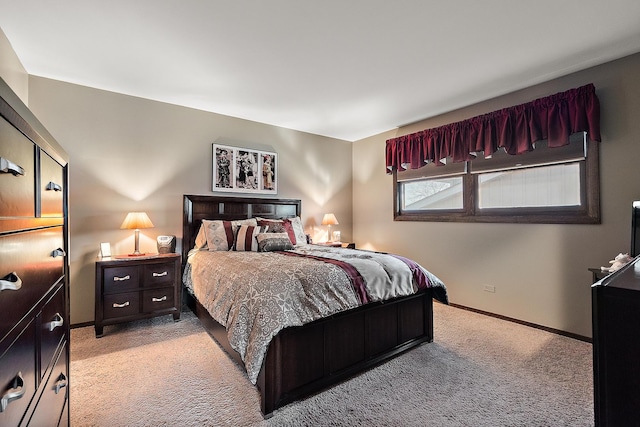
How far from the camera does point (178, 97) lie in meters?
3.54

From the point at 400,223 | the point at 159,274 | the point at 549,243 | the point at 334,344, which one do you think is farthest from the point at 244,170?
Answer: the point at 549,243

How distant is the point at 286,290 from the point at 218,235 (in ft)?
6.00

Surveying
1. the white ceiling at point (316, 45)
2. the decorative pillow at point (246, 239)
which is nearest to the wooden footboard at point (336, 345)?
the decorative pillow at point (246, 239)

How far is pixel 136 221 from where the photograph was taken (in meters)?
3.19

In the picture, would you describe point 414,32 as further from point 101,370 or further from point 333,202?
point 101,370

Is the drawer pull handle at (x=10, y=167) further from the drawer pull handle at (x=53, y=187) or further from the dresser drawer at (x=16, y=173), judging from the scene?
the drawer pull handle at (x=53, y=187)

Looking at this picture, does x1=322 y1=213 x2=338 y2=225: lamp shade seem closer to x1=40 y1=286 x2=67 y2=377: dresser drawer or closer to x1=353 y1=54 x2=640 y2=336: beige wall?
x1=353 y1=54 x2=640 y2=336: beige wall

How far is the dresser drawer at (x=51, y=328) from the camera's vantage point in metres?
0.97

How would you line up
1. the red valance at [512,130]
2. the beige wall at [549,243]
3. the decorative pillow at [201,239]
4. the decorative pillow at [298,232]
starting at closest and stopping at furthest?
the beige wall at [549,243] < the red valance at [512,130] < the decorative pillow at [201,239] < the decorative pillow at [298,232]

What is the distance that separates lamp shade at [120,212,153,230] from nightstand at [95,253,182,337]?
0.33m

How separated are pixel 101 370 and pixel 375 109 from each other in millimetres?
3933

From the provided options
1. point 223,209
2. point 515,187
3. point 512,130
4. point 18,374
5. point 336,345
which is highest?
point 512,130

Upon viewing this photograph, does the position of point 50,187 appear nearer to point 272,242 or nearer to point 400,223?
point 272,242

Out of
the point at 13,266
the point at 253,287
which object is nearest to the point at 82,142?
the point at 253,287
